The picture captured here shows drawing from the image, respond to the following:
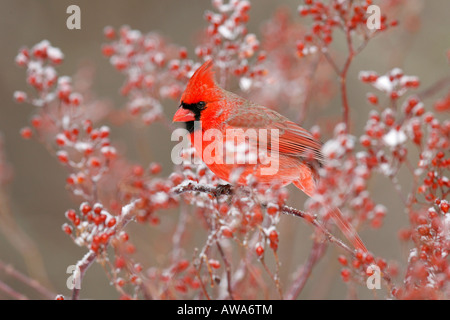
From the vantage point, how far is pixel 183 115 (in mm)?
2049

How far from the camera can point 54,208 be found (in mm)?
4453

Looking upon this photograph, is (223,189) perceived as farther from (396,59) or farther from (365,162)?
(396,59)

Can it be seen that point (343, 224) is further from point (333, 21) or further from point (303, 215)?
point (333, 21)

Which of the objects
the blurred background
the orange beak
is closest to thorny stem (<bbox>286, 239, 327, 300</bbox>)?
the orange beak

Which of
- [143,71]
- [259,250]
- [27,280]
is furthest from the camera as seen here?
[143,71]

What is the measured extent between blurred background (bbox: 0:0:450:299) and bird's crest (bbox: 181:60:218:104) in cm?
187

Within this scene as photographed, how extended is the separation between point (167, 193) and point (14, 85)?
366 cm

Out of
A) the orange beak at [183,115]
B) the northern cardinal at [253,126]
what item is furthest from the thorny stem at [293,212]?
the orange beak at [183,115]

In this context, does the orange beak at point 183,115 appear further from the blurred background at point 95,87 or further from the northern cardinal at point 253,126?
the blurred background at point 95,87

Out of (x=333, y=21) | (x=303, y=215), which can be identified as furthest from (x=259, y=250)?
(x=333, y=21)

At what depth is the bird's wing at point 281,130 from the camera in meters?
2.16

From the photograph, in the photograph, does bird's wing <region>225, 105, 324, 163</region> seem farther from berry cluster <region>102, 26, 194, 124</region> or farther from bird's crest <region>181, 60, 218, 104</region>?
berry cluster <region>102, 26, 194, 124</region>

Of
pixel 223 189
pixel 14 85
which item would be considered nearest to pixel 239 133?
pixel 223 189

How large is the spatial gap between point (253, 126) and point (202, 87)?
292mm
